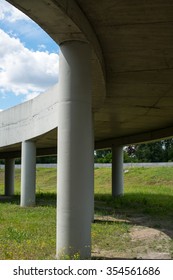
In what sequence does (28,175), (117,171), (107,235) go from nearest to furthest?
(107,235), (28,175), (117,171)

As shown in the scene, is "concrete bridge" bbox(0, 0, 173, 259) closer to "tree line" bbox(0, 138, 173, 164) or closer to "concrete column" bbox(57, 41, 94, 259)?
"concrete column" bbox(57, 41, 94, 259)

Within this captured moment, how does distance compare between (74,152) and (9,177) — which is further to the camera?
(9,177)

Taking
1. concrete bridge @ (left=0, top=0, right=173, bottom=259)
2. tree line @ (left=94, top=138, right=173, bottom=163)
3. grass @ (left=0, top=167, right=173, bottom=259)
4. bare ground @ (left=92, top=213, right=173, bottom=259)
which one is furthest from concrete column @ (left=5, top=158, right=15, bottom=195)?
tree line @ (left=94, top=138, right=173, bottom=163)

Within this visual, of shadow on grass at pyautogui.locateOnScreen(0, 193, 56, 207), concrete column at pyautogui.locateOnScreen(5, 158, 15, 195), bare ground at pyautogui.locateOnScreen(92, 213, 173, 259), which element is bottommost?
bare ground at pyautogui.locateOnScreen(92, 213, 173, 259)

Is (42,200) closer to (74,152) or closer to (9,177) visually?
(9,177)

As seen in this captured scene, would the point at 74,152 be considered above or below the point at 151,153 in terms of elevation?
below

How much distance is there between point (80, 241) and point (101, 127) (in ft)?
50.4

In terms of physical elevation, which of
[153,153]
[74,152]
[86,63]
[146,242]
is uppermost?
[153,153]

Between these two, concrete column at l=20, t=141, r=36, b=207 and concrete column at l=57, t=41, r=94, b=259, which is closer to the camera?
concrete column at l=57, t=41, r=94, b=259

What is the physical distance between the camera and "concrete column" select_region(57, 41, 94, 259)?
26.3 ft

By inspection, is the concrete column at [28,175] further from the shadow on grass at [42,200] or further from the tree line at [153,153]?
the tree line at [153,153]

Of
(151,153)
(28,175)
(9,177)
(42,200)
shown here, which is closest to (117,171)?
(42,200)

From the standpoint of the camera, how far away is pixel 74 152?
8.12 meters

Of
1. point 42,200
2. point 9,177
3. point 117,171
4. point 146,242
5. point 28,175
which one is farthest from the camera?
point 9,177
